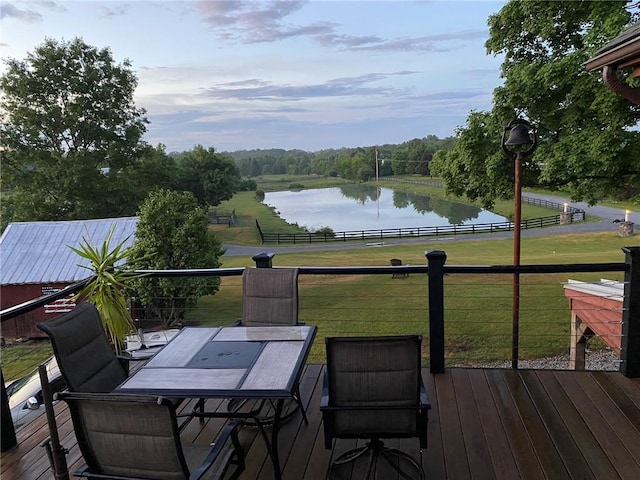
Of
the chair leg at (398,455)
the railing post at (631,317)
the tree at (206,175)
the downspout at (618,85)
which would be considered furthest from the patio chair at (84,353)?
the tree at (206,175)

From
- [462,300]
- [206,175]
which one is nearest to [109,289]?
[462,300]

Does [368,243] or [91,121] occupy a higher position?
[91,121]

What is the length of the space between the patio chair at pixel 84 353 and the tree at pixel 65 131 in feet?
60.4

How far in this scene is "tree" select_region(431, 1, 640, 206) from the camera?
8.58 m

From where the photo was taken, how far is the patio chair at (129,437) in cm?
162

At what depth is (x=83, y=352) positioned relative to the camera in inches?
95.9

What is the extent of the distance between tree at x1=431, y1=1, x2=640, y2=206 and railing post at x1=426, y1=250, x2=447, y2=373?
22.9 feet

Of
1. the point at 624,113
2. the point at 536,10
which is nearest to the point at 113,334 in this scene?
the point at 624,113

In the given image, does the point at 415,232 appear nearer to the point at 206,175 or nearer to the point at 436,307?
the point at 206,175

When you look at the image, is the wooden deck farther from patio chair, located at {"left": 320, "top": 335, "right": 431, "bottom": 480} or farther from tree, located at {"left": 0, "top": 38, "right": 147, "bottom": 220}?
tree, located at {"left": 0, "top": 38, "right": 147, "bottom": 220}

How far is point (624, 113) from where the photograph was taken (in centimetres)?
852

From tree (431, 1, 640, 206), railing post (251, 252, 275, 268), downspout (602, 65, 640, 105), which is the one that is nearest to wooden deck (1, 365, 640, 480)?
railing post (251, 252, 275, 268)

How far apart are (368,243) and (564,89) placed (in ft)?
54.8

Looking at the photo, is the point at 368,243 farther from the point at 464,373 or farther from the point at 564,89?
the point at 464,373
